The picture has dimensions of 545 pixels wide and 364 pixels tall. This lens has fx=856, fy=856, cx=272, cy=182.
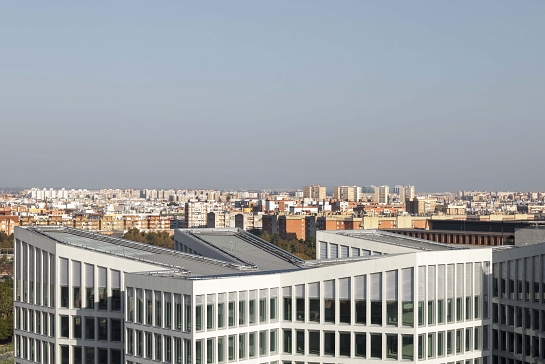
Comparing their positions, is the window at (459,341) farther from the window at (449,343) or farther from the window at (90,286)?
the window at (90,286)

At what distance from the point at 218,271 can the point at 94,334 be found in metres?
7.91

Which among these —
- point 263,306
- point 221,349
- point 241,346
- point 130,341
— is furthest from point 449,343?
point 130,341

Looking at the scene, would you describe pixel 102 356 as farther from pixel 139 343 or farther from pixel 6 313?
pixel 6 313

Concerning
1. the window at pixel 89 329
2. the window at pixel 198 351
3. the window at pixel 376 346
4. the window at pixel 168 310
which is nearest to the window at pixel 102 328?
the window at pixel 89 329

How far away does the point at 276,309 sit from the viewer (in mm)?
40562

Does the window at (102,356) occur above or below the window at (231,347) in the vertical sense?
below

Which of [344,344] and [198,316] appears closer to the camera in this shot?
[198,316]

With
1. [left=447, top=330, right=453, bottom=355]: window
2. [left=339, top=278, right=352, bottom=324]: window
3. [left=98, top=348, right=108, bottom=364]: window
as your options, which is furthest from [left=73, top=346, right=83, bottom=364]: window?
[left=447, top=330, right=453, bottom=355]: window

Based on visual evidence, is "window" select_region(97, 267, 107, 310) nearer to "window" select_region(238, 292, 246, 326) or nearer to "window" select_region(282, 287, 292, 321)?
"window" select_region(238, 292, 246, 326)

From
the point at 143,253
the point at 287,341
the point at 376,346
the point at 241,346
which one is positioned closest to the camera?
the point at 241,346

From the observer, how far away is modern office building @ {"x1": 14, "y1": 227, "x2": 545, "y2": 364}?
3750cm

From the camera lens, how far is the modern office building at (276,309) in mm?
37500

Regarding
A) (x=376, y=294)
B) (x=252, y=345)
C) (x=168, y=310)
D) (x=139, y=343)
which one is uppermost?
(x=376, y=294)

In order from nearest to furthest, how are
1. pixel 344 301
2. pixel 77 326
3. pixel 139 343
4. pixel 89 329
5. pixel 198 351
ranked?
1. pixel 198 351
2. pixel 139 343
3. pixel 344 301
4. pixel 89 329
5. pixel 77 326
